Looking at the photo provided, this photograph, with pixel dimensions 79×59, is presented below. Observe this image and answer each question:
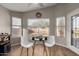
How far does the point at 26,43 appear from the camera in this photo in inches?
119

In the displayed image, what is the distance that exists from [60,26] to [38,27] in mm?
520

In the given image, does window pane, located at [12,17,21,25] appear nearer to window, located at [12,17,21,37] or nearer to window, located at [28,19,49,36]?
window, located at [12,17,21,37]

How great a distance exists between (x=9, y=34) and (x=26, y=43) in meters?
0.45

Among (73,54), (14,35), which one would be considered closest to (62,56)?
(73,54)

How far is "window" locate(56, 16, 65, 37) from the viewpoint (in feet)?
9.80

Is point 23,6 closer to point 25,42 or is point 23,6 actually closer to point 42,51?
point 25,42

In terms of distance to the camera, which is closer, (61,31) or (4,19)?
(4,19)

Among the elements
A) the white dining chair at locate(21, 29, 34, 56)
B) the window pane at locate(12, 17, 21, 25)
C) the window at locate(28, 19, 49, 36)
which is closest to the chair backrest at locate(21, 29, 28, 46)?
the white dining chair at locate(21, 29, 34, 56)

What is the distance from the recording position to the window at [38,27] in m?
2.97

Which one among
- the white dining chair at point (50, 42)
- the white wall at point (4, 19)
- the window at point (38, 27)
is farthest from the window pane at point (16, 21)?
the white dining chair at point (50, 42)

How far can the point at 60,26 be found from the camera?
299 cm

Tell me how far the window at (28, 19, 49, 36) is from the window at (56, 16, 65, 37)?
0.24 m

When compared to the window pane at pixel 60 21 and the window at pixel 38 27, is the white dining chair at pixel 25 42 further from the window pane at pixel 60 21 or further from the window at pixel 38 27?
the window pane at pixel 60 21

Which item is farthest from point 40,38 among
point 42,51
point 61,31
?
point 61,31
